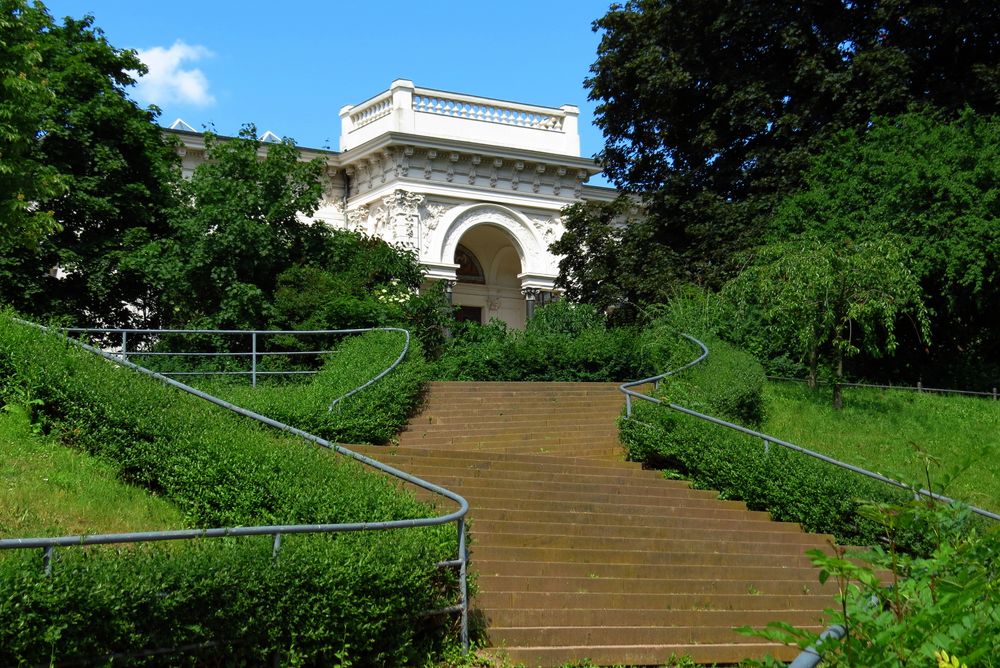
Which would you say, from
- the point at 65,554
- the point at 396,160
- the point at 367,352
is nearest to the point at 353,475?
the point at 65,554

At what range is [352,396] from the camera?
17.2 metres

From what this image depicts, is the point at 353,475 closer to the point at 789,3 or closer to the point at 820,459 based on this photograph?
the point at 820,459

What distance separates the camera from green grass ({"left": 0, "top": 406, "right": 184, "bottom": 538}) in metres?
10.5

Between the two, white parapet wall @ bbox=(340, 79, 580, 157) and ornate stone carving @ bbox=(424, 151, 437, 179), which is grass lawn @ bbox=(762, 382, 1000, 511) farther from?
white parapet wall @ bbox=(340, 79, 580, 157)

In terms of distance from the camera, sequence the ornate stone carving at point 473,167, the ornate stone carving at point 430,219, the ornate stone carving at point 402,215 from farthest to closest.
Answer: the ornate stone carving at point 473,167, the ornate stone carving at point 430,219, the ornate stone carving at point 402,215

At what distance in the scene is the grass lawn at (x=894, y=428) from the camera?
57.2 feet

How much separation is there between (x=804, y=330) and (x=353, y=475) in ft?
40.4

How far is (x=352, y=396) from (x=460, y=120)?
20.4 metres

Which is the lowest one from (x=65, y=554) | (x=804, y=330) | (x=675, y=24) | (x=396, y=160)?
(x=65, y=554)

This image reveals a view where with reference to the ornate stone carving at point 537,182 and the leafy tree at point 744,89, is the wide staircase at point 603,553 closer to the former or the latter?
the leafy tree at point 744,89

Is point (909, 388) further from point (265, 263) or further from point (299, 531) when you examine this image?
point (299, 531)

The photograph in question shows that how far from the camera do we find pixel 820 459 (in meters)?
15.8

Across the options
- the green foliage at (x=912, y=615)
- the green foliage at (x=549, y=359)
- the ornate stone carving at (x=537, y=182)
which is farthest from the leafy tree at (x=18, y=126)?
the ornate stone carving at (x=537, y=182)

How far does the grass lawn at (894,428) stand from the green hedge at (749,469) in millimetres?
1645
